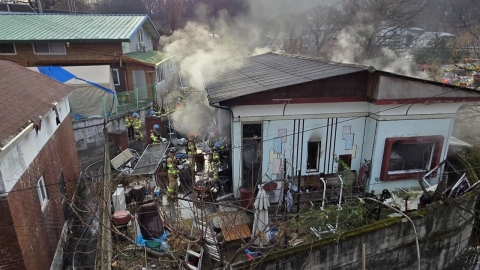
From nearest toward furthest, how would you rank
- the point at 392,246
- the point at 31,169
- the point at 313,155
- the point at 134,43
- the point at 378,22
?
the point at 31,169 < the point at 392,246 < the point at 313,155 < the point at 134,43 < the point at 378,22

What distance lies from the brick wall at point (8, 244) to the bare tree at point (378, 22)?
1148 inches

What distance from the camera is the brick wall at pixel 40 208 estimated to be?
553 centimetres

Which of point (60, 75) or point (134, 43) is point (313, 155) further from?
point (134, 43)

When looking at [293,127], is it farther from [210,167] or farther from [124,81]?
[124,81]

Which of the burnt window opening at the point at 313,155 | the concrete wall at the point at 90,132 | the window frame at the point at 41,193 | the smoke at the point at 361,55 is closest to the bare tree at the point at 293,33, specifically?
the smoke at the point at 361,55

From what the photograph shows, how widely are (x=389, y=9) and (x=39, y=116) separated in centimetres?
3158

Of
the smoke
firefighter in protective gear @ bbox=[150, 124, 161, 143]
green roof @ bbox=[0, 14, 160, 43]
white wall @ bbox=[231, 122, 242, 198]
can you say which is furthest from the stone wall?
the smoke

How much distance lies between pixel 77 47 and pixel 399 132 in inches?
765

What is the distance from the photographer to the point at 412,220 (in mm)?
7805

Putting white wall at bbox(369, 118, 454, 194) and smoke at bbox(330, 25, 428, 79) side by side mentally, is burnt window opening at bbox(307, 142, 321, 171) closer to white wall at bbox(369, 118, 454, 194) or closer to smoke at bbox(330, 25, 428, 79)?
white wall at bbox(369, 118, 454, 194)

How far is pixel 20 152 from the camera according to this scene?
5.92 meters

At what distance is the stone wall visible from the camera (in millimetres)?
6934

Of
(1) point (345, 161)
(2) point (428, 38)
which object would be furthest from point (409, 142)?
(2) point (428, 38)

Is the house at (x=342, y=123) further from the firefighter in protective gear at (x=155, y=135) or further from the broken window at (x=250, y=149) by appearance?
the firefighter in protective gear at (x=155, y=135)
